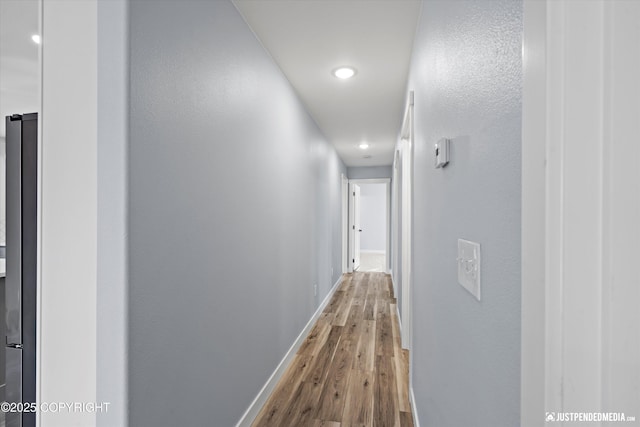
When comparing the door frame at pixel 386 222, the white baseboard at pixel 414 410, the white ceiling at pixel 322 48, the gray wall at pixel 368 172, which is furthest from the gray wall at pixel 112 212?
the gray wall at pixel 368 172

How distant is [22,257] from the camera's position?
105 centimetres

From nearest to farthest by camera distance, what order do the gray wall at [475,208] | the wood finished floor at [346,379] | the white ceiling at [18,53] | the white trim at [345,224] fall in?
1. the gray wall at [475,208]
2. the white ceiling at [18,53]
3. the wood finished floor at [346,379]
4. the white trim at [345,224]

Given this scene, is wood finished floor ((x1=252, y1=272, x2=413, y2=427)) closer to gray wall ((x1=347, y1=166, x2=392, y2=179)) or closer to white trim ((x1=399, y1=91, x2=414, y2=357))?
white trim ((x1=399, y1=91, x2=414, y2=357))

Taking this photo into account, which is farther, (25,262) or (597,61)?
(25,262)

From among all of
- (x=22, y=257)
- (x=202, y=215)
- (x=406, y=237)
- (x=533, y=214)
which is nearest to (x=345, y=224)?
(x=406, y=237)

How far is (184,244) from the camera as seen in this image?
47.7 inches

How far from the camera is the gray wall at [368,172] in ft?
22.5

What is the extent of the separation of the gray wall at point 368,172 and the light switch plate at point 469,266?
20.1 feet

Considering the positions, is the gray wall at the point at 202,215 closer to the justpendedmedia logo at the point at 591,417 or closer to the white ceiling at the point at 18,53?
the white ceiling at the point at 18,53

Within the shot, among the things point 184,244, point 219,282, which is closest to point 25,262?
point 184,244

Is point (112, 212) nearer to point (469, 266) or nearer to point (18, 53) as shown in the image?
point (469, 266)

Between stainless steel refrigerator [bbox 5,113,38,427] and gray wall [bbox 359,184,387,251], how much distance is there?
970 cm

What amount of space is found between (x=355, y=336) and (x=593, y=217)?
316 centimetres

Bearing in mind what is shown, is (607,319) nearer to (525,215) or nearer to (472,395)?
(525,215)
